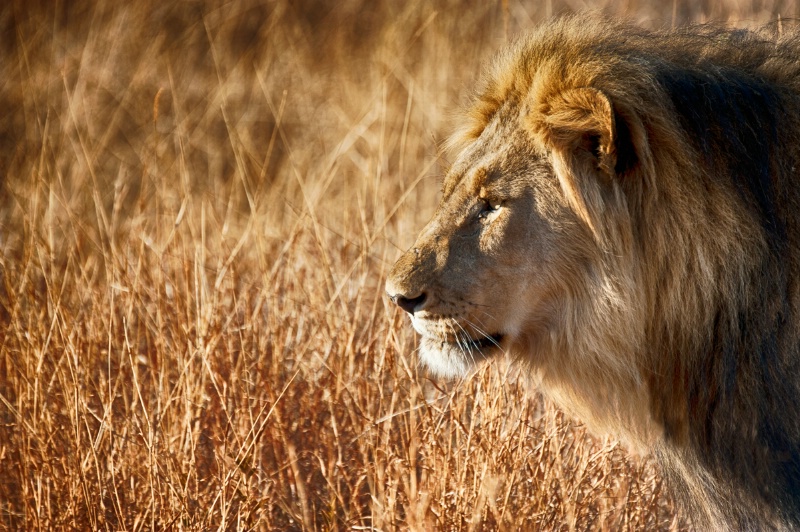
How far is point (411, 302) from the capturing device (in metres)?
2.47

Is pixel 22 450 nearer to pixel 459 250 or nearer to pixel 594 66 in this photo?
pixel 459 250

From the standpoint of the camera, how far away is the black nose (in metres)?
2.44

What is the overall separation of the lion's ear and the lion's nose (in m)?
0.46

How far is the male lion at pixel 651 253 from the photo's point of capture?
230cm

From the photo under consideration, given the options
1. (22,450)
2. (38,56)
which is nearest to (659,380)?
(22,450)

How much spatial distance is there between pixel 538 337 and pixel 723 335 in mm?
469

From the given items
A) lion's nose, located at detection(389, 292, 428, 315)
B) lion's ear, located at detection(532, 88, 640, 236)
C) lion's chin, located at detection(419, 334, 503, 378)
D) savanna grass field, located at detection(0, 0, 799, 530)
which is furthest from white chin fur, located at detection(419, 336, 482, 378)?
lion's ear, located at detection(532, 88, 640, 236)

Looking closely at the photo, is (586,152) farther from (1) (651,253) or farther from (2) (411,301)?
(2) (411,301)

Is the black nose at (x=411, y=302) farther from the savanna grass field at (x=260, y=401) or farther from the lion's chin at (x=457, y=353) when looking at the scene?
the savanna grass field at (x=260, y=401)

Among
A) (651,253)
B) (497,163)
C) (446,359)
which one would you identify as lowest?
(446,359)

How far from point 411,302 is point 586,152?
591 mm

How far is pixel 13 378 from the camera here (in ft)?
11.1

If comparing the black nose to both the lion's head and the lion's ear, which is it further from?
the lion's ear

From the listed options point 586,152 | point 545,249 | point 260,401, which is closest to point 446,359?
point 545,249
